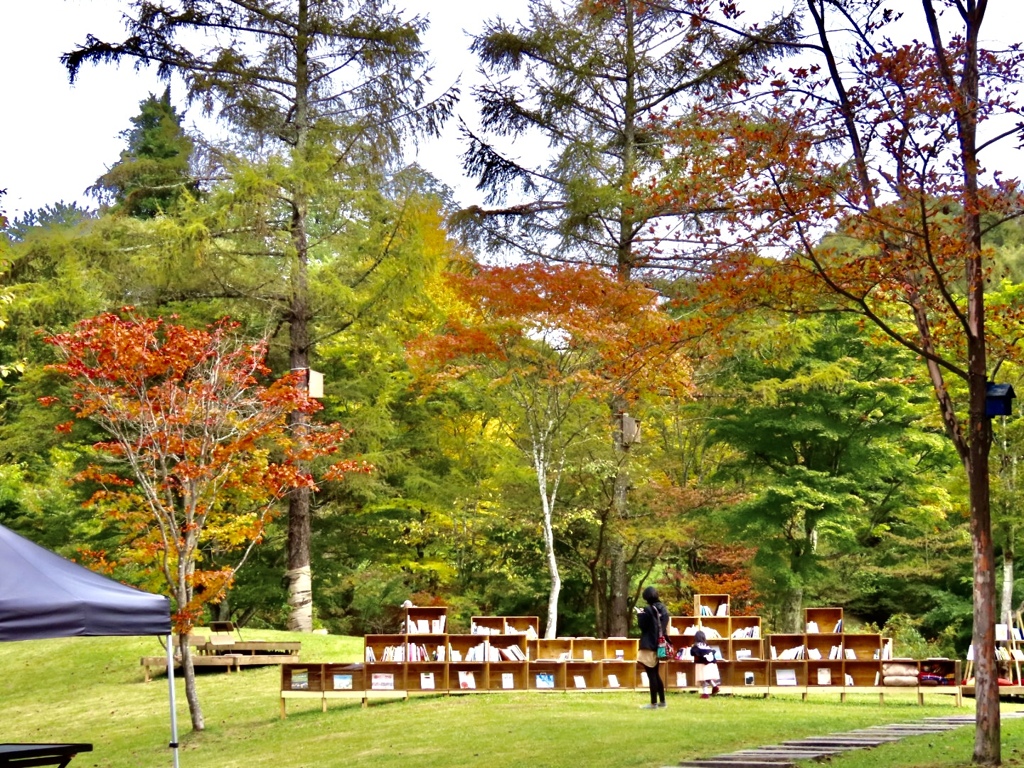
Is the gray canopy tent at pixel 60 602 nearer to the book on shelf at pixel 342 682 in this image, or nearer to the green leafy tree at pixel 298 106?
the book on shelf at pixel 342 682

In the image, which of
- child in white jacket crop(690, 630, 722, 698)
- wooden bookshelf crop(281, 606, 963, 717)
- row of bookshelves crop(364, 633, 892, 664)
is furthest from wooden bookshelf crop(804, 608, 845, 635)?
child in white jacket crop(690, 630, 722, 698)

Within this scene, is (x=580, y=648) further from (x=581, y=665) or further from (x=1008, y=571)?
(x=1008, y=571)

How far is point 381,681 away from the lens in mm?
15562

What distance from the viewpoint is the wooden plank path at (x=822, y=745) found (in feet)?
29.4

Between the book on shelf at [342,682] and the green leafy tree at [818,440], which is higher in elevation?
the green leafy tree at [818,440]

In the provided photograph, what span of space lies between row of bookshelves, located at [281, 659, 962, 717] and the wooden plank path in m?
2.91

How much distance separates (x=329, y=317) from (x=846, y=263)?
16156 mm

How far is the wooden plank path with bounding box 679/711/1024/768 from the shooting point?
29.4 feet

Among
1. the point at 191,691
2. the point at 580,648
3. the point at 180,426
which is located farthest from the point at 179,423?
the point at 580,648

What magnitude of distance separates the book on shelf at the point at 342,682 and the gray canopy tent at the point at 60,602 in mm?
7078

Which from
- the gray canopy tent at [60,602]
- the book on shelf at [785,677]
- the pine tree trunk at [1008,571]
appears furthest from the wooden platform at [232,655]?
the pine tree trunk at [1008,571]

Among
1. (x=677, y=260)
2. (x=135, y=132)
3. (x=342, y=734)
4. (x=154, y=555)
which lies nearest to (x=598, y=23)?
(x=677, y=260)

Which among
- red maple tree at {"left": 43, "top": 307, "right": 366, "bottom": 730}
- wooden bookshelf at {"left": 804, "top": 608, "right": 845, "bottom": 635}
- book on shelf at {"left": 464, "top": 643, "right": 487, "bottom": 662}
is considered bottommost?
book on shelf at {"left": 464, "top": 643, "right": 487, "bottom": 662}

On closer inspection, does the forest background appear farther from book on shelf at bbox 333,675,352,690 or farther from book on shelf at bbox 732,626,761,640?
book on shelf at bbox 333,675,352,690
